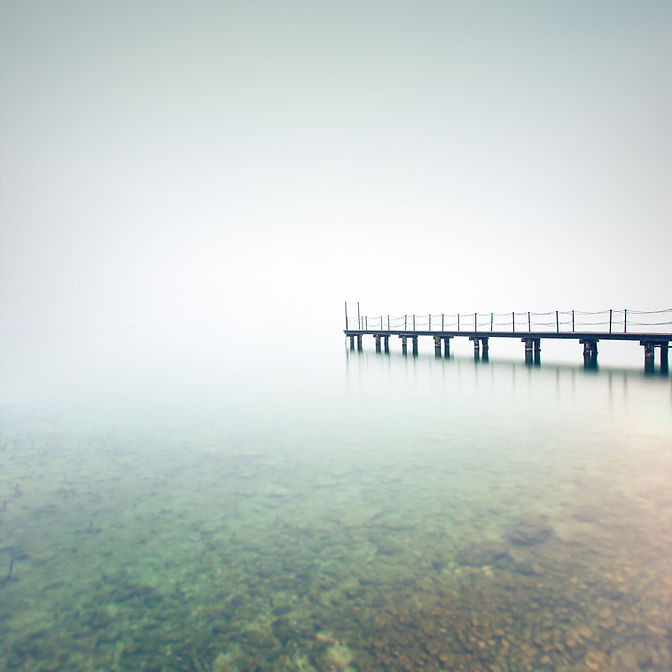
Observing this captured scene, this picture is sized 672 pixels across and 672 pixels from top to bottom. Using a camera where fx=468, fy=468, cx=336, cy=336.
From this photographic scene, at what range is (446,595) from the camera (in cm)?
562

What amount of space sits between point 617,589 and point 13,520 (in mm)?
9514

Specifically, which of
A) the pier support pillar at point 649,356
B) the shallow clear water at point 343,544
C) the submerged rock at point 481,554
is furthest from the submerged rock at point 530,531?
the pier support pillar at point 649,356

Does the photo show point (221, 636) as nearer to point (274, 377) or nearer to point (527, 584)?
point (527, 584)

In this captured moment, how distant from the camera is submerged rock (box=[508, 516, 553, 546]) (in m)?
6.92

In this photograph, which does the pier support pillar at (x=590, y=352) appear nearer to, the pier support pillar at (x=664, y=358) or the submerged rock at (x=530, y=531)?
the pier support pillar at (x=664, y=358)

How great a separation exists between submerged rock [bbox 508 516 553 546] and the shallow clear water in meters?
0.04

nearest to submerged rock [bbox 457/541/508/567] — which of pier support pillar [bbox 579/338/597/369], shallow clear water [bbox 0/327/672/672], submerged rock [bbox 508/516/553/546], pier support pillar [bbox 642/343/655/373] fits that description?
shallow clear water [bbox 0/327/672/672]

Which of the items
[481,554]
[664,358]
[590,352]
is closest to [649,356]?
[664,358]

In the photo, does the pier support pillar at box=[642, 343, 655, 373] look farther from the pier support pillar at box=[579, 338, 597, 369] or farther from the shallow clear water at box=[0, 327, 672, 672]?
the shallow clear water at box=[0, 327, 672, 672]

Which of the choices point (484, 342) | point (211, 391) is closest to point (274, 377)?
point (211, 391)

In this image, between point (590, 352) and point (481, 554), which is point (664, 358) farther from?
point (481, 554)

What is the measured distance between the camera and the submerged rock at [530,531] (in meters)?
6.92

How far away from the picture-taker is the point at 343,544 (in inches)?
281

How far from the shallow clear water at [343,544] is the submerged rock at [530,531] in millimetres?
42
